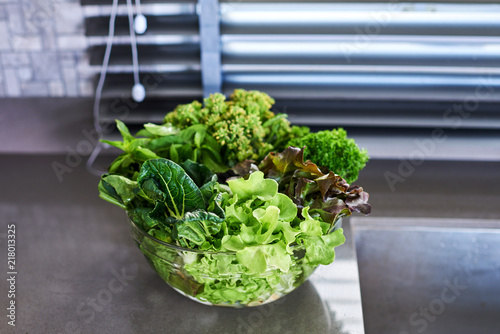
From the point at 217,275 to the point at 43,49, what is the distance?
1.41 m

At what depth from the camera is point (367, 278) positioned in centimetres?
131

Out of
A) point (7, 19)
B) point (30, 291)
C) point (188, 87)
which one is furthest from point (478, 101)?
point (7, 19)

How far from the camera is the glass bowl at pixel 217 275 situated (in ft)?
2.59

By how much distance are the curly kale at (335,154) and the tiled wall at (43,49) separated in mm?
1193

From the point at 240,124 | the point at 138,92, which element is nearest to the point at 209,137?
the point at 240,124

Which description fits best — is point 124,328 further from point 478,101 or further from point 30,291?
point 478,101

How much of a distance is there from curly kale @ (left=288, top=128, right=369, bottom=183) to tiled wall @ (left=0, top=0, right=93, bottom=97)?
1.19 meters

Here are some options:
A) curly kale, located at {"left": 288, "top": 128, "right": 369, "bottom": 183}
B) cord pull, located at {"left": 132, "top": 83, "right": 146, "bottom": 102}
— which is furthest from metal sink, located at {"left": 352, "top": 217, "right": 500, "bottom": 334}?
cord pull, located at {"left": 132, "top": 83, "right": 146, "bottom": 102}

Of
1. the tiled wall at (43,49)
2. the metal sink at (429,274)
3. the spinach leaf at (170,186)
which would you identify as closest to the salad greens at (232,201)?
the spinach leaf at (170,186)

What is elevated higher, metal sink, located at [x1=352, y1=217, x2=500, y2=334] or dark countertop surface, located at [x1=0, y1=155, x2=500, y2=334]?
dark countertop surface, located at [x1=0, y1=155, x2=500, y2=334]

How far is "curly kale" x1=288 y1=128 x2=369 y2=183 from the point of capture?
37.9 inches

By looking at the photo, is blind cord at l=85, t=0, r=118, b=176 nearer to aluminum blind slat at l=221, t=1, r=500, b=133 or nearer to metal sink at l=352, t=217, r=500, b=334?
aluminum blind slat at l=221, t=1, r=500, b=133

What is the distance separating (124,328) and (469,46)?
1262 mm

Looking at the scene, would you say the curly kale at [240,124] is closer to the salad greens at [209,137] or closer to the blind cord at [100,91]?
the salad greens at [209,137]
